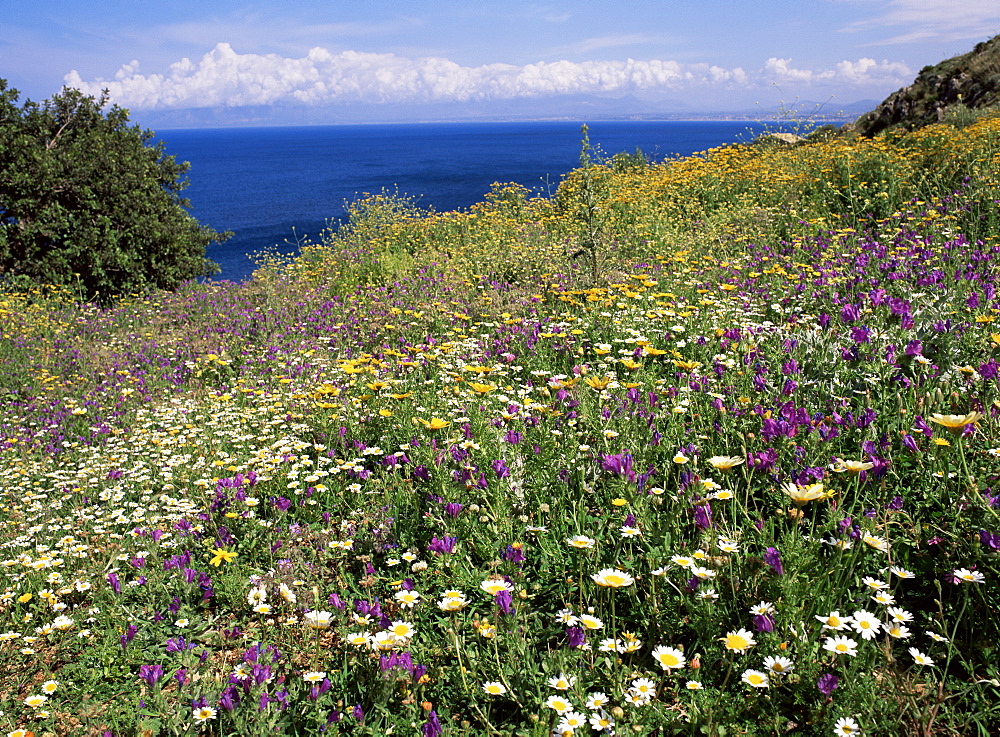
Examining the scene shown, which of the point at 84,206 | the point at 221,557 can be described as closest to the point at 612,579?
the point at 221,557

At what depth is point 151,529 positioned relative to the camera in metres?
3.34

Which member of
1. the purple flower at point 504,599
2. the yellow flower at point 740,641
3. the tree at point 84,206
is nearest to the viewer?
the yellow flower at point 740,641

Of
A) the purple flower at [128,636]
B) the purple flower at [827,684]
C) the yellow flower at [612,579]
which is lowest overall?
the purple flower at [128,636]

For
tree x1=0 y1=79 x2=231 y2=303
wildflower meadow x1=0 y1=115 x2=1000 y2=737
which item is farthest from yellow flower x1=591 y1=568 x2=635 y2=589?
tree x1=0 y1=79 x2=231 y2=303

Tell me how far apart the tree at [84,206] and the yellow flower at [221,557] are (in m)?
12.0

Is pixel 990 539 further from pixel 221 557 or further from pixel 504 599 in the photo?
pixel 221 557

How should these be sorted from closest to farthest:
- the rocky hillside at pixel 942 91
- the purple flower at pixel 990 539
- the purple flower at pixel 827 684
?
the purple flower at pixel 827 684
the purple flower at pixel 990 539
the rocky hillside at pixel 942 91

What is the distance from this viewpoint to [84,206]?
14.6 metres

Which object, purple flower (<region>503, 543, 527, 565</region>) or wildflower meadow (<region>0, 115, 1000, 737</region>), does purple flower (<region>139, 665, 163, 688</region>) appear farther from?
purple flower (<region>503, 543, 527, 565</region>)

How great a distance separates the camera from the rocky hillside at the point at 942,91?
19828 mm

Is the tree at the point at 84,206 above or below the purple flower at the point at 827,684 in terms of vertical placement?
above

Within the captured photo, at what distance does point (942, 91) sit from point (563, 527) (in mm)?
26702

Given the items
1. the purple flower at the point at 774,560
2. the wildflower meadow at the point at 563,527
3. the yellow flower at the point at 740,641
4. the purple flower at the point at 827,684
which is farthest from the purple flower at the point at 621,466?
the purple flower at the point at 827,684

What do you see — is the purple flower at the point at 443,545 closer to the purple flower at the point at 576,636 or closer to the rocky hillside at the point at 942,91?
the purple flower at the point at 576,636
